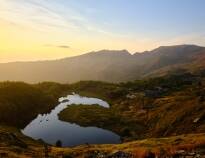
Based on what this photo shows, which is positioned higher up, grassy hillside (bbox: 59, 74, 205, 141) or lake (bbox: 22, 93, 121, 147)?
grassy hillside (bbox: 59, 74, 205, 141)

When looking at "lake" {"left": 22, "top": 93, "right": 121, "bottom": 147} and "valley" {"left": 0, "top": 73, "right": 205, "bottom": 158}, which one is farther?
"lake" {"left": 22, "top": 93, "right": 121, "bottom": 147}

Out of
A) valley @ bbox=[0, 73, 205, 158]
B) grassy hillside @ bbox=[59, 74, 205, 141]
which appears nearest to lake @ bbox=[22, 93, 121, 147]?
valley @ bbox=[0, 73, 205, 158]

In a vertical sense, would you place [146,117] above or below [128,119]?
above

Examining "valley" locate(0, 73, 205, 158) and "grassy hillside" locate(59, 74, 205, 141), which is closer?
"valley" locate(0, 73, 205, 158)

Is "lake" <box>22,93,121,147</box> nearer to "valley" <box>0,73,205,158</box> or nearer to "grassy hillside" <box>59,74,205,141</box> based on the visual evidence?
"valley" <box>0,73,205,158</box>

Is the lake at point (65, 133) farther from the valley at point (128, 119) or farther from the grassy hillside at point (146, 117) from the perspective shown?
the grassy hillside at point (146, 117)

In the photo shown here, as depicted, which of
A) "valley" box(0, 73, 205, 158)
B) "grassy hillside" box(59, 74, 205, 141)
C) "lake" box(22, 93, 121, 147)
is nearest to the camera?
"valley" box(0, 73, 205, 158)

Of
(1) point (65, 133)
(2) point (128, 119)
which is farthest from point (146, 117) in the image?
(1) point (65, 133)

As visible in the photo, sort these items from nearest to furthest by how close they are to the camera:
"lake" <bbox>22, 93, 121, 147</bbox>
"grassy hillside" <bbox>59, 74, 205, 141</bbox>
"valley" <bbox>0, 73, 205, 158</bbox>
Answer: "valley" <bbox>0, 73, 205, 158</bbox>
"lake" <bbox>22, 93, 121, 147</bbox>
"grassy hillside" <bbox>59, 74, 205, 141</bbox>

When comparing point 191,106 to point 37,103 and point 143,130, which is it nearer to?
point 143,130

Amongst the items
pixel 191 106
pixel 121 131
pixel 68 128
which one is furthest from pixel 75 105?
pixel 191 106

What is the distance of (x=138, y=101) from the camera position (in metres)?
187

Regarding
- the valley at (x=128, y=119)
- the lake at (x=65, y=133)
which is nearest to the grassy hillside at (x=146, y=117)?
the valley at (x=128, y=119)

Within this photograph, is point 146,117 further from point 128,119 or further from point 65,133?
point 65,133
